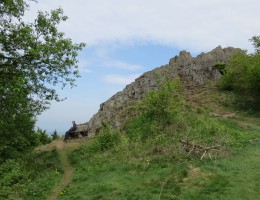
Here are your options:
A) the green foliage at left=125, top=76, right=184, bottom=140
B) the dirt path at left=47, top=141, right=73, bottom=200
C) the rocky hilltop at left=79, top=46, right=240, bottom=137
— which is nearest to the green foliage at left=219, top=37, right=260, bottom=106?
the rocky hilltop at left=79, top=46, right=240, bottom=137

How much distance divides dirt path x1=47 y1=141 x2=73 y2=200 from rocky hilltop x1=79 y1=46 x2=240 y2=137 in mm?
3893

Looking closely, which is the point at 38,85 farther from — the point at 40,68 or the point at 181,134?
the point at 181,134

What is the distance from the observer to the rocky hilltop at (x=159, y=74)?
4203cm

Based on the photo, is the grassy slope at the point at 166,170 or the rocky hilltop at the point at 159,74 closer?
the grassy slope at the point at 166,170

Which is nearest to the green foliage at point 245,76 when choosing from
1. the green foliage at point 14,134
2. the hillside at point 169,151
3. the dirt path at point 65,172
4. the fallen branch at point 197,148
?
the hillside at point 169,151

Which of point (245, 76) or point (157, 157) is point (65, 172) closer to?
point (157, 157)

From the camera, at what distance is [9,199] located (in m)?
19.5

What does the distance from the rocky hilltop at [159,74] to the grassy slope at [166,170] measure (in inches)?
387

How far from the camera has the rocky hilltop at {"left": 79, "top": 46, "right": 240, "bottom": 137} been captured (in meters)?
42.0

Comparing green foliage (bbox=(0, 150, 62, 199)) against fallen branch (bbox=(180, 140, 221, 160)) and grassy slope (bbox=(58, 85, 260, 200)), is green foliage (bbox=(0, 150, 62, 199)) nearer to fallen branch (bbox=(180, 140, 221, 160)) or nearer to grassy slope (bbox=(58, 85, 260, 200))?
grassy slope (bbox=(58, 85, 260, 200))

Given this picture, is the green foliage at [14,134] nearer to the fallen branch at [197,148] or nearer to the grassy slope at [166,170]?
the grassy slope at [166,170]

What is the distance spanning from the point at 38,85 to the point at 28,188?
6513 mm

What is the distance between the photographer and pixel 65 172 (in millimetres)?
27016

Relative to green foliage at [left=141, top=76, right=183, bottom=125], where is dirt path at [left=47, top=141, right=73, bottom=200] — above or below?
below
